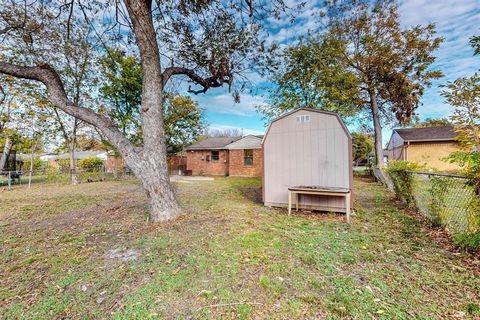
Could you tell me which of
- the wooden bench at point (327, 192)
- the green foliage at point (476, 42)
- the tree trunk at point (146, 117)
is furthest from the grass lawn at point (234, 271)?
the green foliage at point (476, 42)

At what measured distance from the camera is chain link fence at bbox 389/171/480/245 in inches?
116

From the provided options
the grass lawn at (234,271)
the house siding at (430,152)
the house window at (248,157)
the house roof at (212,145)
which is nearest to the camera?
the grass lawn at (234,271)

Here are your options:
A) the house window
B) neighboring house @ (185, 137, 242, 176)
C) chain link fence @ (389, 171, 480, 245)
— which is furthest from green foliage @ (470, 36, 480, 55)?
neighboring house @ (185, 137, 242, 176)

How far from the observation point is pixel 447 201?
3.80 metres

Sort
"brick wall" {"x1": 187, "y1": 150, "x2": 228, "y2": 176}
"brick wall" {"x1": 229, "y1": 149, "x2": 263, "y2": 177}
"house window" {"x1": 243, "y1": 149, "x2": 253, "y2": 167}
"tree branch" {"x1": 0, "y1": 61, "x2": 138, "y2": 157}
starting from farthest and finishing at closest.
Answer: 1. "brick wall" {"x1": 187, "y1": 150, "x2": 228, "y2": 176}
2. "house window" {"x1": 243, "y1": 149, "x2": 253, "y2": 167}
3. "brick wall" {"x1": 229, "y1": 149, "x2": 263, "y2": 177}
4. "tree branch" {"x1": 0, "y1": 61, "x2": 138, "y2": 157}

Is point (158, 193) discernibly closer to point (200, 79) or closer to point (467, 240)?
point (200, 79)

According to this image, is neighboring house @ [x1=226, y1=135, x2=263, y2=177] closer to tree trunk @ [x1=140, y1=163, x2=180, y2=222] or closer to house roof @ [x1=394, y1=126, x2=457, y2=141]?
house roof @ [x1=394, y1=126, x2=457, y2=141]

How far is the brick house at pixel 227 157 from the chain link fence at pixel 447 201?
36.5 ft

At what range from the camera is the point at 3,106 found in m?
13.2

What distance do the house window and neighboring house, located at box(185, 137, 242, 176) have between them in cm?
187

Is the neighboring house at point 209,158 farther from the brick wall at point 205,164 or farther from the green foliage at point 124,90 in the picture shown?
the green foliage at point 124,90

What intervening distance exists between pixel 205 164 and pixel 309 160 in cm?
1406

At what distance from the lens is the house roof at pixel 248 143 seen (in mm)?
16422

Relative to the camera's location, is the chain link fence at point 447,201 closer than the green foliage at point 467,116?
No
